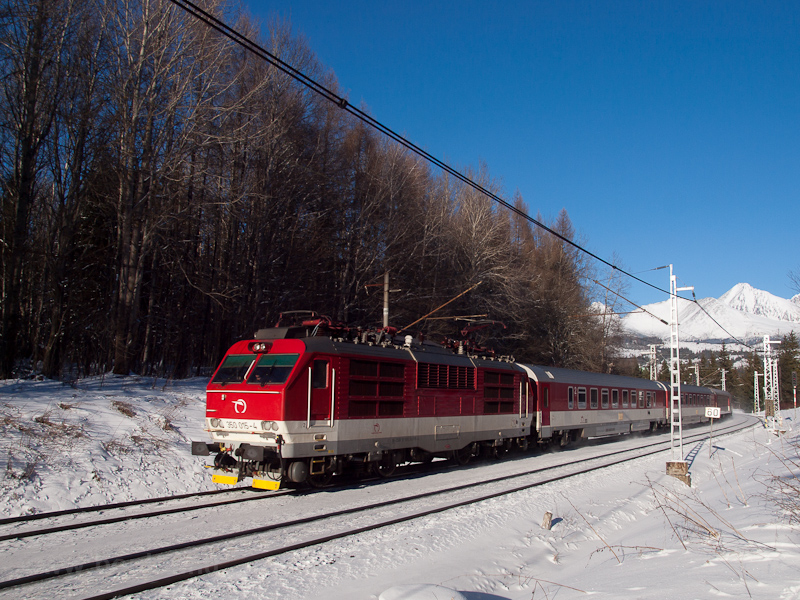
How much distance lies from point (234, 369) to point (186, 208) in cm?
1073

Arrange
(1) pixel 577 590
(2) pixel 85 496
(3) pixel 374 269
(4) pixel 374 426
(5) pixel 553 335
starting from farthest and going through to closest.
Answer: (5) pixel 553 335 < (3) pixel 374 269 < (4) pixel 374 426 < (2) pixel 85 496 < (1) pixel 577 590

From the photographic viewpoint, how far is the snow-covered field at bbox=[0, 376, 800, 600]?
614cm

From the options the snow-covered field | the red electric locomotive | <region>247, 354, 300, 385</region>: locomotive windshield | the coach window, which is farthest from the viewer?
the coach window

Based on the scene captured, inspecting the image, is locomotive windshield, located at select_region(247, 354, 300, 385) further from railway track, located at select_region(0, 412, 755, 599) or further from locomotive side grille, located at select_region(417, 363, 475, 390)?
locomotive side grille, located at select_region(417, 363, 475, 390)

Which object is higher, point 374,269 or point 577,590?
point 374,269

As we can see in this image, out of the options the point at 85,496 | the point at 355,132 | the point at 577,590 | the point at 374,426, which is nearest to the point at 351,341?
the point at 374,426

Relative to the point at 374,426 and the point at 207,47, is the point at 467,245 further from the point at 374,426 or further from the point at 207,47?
the point at 374,426

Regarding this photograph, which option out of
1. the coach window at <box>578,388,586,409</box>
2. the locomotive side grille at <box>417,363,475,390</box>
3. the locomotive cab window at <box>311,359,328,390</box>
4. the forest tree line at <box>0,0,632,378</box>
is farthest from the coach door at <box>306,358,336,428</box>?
the coach window at <box>578,388,586,409</box>

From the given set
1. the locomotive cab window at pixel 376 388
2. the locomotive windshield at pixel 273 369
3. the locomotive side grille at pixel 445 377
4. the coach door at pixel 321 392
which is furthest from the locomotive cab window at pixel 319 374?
the locomotive side grille at pixel 445 377

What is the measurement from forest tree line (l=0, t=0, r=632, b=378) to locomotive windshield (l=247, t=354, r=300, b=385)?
8831 millimetres

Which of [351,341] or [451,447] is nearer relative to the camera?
[351,341]

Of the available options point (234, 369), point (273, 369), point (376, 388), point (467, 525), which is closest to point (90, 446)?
point (234, 369)

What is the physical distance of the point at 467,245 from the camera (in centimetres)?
3453

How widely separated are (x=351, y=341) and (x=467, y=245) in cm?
2290
